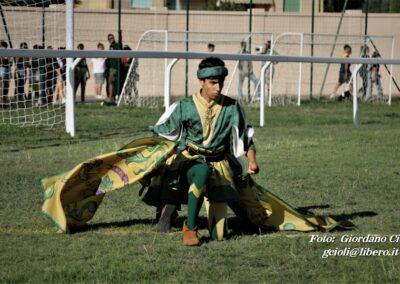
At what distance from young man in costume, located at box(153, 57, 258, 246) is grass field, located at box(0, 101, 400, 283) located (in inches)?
14.9

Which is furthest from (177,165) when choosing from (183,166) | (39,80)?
(39,80)

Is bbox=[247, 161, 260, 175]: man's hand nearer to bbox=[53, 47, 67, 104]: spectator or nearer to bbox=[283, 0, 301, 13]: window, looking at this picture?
bbox=[53, 47, 67, 104]: spectator

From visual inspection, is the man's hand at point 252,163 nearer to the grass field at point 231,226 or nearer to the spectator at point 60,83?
the grass field at point 231,226

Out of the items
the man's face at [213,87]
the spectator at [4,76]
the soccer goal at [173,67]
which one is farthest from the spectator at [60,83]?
the man's face at [213,87]

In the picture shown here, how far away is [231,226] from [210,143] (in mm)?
1015

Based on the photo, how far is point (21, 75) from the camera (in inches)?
821

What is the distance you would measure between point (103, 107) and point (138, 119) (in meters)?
3.94

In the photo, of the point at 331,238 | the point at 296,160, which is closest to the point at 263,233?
the point at 331,238

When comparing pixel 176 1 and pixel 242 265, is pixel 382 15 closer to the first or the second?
pixel 176 1

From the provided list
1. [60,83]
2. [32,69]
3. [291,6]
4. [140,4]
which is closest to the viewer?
[60,83]

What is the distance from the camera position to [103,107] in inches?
968

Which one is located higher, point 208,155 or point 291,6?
point 291,6

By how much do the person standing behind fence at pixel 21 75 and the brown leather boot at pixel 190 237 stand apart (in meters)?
12.5

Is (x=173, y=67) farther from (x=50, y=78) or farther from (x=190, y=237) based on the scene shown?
(x=190, y=237)
